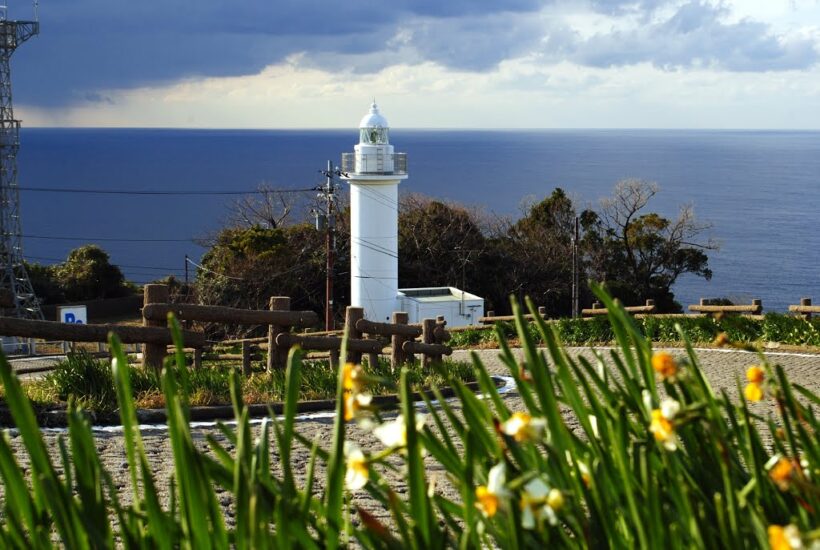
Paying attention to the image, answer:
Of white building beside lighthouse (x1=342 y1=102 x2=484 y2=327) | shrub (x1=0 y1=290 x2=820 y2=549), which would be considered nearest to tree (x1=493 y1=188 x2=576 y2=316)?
white building beside lighthouse (x1=342 y1=102 x2=484 y2=327)

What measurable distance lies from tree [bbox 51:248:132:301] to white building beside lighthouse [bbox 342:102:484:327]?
42.2 feet

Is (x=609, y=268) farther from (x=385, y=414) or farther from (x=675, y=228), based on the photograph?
(x=385, y=414)

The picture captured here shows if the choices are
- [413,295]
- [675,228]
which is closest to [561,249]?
[675,228]

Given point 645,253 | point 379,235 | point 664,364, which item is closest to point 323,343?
point 664,364

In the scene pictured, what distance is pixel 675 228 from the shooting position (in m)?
40.8

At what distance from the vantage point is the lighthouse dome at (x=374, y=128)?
3312cm

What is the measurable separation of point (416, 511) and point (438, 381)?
28.8 feet

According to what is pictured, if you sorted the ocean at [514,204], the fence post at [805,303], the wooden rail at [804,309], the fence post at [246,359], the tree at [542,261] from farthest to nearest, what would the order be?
1. the ocean at [514,204]
2. the tree at [542,261]
3. the fence post at [805,303]
4. the wooden rail at [804,309]
5. the fence post at [246,359]

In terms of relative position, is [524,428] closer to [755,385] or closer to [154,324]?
[755,385]

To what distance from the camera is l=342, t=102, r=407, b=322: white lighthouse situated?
1283 inches

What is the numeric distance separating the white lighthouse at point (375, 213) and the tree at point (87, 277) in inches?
506

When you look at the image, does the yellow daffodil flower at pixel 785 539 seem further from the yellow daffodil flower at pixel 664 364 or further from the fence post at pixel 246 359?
the fence post at pixel 246 359

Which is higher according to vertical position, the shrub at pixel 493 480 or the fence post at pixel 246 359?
the shrub at pixel 493 480

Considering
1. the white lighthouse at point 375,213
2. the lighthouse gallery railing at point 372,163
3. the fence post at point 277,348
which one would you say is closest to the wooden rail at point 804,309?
the fence post at point 277,348
